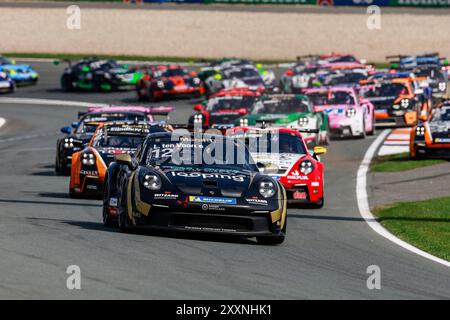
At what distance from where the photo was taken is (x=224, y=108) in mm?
31531

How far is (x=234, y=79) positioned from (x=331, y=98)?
1169cm

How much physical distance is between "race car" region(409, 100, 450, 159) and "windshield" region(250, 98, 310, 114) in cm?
339

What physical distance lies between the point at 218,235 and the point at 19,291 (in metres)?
4.86

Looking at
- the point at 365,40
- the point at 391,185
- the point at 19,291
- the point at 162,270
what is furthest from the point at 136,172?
the point at 365,40

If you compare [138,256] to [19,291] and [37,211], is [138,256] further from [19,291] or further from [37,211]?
[37,211]

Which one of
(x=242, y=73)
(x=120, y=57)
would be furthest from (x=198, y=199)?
(x=120, y=57)

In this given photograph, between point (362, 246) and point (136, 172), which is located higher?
point (136, 172)

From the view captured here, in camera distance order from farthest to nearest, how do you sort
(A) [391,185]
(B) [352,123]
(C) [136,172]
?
(B) [352,123], (A) [391,185], (C) [136,172]

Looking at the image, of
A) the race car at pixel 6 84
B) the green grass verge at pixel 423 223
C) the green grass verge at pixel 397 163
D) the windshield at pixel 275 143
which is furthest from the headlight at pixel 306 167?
the race car at pixel 6 84

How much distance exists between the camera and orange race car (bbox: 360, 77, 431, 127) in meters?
33.2

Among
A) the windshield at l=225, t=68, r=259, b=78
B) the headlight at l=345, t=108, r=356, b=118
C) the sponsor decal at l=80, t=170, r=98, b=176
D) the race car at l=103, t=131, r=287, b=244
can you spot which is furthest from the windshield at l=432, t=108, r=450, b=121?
the windshield at l=225, t=68, r=259, b=78
